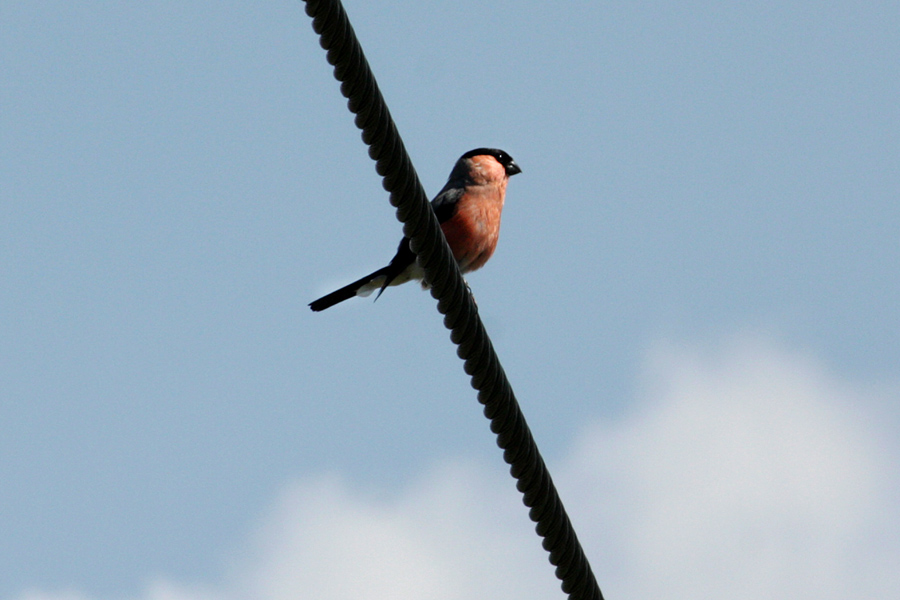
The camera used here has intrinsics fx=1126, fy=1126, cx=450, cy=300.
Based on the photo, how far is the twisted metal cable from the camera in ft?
8.76

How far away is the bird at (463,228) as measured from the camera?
20.2 feet

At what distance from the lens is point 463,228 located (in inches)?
249

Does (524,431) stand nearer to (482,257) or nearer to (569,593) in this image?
(569,593)

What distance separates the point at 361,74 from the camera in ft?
8.89

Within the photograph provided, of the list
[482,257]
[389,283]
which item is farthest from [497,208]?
[389,283]

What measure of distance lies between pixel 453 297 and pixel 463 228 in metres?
3.16

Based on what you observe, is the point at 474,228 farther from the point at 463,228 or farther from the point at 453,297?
the point at 453,297

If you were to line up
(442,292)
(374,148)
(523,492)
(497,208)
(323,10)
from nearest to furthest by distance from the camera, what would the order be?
(323,10) < (374,148) < (442,292) < (523,492) < (497,208)

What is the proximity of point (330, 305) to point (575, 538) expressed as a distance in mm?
3082

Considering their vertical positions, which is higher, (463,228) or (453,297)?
(453,297)

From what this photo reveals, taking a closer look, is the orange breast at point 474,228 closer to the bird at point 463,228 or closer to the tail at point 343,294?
the bird at point 463,228

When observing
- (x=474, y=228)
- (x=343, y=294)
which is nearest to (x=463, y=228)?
(x=474, y=228)

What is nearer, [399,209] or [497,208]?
[399,209]

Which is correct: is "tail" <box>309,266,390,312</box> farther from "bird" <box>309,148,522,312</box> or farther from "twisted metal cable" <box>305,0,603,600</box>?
"twisted metal cable" <box>305,0,603,600</box>
